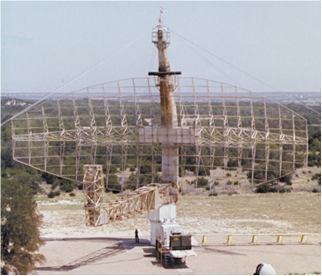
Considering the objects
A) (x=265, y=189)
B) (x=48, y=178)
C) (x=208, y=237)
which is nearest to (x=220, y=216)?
(x=208, y=237)

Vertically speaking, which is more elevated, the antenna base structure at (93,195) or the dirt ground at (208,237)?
the antenna base structure at (93,195)

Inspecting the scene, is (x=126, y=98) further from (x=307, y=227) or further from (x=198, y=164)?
(x=307, y=227)

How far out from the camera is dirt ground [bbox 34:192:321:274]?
29.2 meters

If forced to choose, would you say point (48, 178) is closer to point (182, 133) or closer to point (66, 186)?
point (66, 186)

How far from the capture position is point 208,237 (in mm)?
36031

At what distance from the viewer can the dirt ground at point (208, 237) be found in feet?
96.0

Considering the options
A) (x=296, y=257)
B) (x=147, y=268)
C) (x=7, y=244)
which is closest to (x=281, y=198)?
(x=296, y=257)

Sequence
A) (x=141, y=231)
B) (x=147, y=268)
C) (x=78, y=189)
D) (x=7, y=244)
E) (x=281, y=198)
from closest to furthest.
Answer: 1. (x=7, y=244)
2. (x=147, y=268)
3. (x=141, y=231)
4. (x=281, y=198)
5. (x=78, y=189)

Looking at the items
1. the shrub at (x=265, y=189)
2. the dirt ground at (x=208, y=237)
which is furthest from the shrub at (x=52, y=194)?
the shrub at (x=265, y=189)

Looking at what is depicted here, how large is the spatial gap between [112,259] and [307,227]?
14804 millimetres

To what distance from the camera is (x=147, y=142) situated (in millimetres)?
31578

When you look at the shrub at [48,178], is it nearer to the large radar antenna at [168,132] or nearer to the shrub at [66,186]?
the shrub at [66,186]

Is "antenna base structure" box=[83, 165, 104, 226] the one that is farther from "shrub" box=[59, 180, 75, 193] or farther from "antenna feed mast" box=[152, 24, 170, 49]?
"shrub" box=[59, 180, 75, 193]

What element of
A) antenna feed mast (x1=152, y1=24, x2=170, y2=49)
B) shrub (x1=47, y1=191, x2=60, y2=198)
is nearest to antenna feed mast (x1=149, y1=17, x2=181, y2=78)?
antenna feed mast (x1=152, y1=24, x2=170, y2=49)
